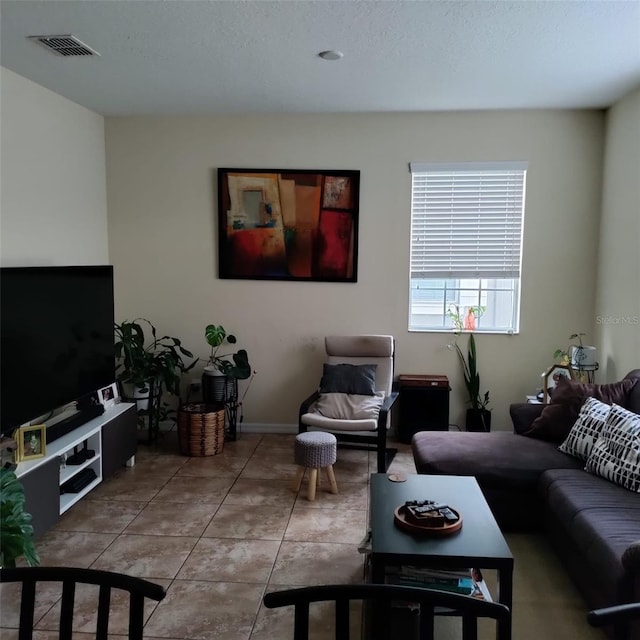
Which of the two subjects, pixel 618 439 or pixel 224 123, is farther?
pixel 224 123

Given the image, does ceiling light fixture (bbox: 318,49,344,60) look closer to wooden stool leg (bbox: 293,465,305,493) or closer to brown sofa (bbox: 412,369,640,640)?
brown sofa (bbox: 412,369,640,640)

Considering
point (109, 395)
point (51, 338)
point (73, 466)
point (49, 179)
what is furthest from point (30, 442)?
point (49, 179)

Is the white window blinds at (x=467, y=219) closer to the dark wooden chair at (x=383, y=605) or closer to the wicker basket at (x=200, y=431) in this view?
the wicker basket at (x=200, y=431)

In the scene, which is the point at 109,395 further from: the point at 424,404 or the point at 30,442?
the point at 424,404

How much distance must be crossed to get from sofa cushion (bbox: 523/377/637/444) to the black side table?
3.71 ft

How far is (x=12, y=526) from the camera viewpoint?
6.79ft

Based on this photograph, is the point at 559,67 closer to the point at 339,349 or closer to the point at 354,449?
the point at 339,349

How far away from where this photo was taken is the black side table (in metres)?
4.76

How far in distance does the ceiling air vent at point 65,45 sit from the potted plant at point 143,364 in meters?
2.03

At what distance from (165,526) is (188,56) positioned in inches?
108

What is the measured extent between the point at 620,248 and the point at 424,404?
6.17ft

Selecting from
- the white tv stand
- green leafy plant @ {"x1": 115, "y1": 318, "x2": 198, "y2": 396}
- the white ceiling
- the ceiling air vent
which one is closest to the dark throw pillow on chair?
green leafy plant @ {"x1": 115, "y1": 318, "x2": 198, "y2": 396}

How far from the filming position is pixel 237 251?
16.4 ft

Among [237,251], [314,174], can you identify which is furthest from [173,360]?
[314,174]
